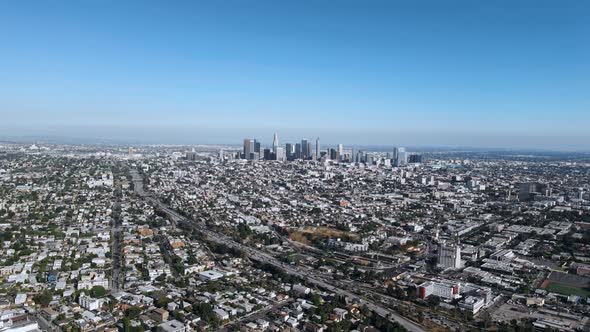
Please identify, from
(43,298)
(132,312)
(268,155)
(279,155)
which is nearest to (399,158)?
(279,155)

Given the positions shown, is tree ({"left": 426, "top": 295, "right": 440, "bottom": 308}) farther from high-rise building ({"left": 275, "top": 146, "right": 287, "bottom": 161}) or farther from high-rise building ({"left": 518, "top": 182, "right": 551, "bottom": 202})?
high-rise building ({"left": 275, "top": 146, "right": 287, "bottom": 161})

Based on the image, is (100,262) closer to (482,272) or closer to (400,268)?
(400,268)

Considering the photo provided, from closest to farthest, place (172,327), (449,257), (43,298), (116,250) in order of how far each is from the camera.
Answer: (172,327), (43,298), (449,257), (116,250)

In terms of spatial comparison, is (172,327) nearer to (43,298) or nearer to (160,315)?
(160,315)

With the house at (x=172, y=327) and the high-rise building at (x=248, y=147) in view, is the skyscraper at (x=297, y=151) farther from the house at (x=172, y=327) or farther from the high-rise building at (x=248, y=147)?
the house at (x=172, y=327)

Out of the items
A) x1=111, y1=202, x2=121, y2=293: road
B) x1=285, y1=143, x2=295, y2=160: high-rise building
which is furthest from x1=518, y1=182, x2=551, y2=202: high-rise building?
x1=285, y1=143, x2=295, y2=160: high-rise building

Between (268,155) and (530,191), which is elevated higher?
(268,155)

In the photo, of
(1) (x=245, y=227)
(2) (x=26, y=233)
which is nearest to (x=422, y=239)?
(1) (x=245, y=227)

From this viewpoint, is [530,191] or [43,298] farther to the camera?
[530,191]
